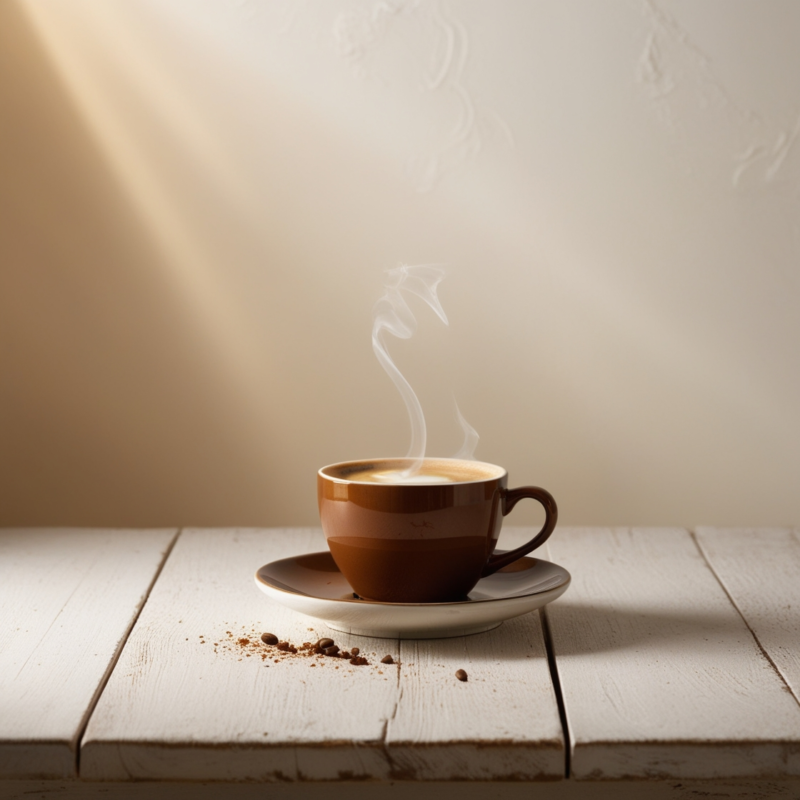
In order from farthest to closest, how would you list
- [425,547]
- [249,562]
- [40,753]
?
[249,562] < [425,547] < [40,753]

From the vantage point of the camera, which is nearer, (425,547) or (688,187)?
(425,547)

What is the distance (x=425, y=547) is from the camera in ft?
2.31

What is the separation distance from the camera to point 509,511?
0.75 metres

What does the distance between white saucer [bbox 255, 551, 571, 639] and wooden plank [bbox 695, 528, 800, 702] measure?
0.18 meters

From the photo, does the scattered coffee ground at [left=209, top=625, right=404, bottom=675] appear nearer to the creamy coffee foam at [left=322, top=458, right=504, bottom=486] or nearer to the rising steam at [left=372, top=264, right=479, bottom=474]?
the creamy coffee foam at [left=322, top=458, right=504, bottom=486]

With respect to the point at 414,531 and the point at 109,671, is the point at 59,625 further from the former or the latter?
the point at 414,531

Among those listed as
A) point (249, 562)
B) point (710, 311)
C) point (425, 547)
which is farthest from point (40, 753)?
point (710, 311)

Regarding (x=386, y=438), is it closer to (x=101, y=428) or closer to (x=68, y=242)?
(x=101, y=428)

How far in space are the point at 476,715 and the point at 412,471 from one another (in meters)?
0.27

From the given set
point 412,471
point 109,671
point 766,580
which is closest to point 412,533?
point 412,471

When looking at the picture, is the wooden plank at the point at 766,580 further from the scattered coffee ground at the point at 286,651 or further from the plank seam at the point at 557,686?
the scattered coffee ground at the point at 286,651

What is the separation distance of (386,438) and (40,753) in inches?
36.5

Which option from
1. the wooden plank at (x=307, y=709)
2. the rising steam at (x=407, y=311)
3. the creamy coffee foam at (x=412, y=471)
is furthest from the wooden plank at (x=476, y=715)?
the rising steam at (x=407, y=311)

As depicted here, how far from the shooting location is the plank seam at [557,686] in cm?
55
